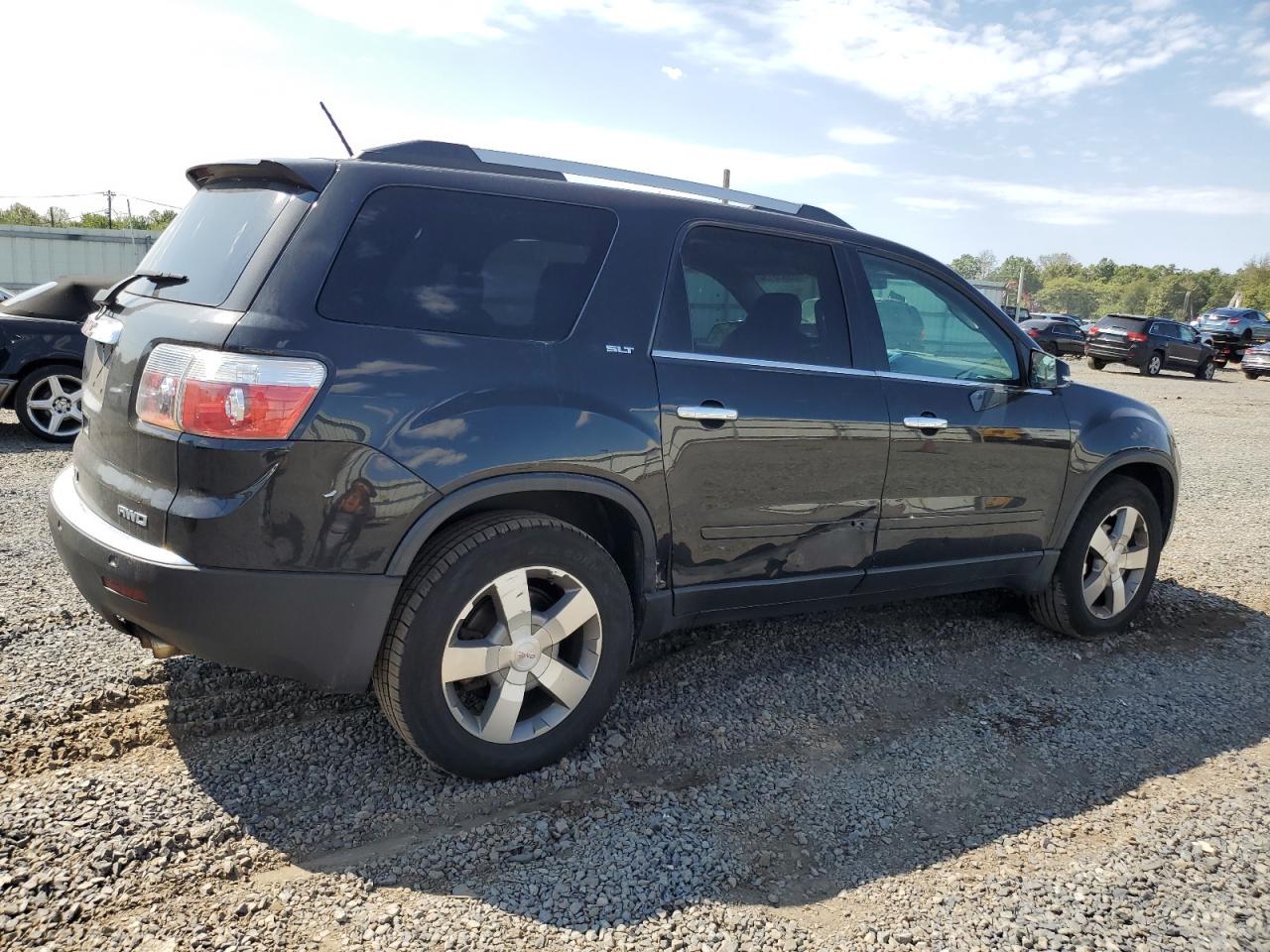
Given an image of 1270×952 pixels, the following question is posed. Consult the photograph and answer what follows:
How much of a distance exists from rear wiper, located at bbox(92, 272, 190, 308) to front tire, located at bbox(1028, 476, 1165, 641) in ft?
12.8

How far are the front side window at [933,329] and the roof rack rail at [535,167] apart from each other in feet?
1.44

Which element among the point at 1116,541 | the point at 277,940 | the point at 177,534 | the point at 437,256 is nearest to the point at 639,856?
the point at 277,940

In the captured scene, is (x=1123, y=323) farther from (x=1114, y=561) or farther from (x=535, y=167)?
(x=535, y=167)

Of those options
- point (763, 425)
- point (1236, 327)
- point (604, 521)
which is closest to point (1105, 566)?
point (763, 425)

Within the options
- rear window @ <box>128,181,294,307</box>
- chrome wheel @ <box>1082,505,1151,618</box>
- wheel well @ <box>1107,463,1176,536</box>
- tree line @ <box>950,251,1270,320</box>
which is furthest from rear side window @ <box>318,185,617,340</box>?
tree line @ <box>950,251,1270,320</box>

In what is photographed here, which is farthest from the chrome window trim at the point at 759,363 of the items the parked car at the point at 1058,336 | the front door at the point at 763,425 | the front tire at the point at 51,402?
the parked car at the point at 1058,336

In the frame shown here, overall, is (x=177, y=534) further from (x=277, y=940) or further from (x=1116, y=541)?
(x=1116, y=541)

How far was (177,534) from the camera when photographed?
2619mm

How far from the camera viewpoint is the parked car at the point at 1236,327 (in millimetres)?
32750

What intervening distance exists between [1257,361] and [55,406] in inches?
1203

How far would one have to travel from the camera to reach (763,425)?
11.3ft

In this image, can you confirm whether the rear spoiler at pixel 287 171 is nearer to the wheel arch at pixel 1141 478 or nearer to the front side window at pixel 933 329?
the front side window at pixel 933 329

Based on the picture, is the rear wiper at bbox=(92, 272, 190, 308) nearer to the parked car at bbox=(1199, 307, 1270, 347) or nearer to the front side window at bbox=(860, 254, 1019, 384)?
the front side window at bbox=(860, 254, 1019, 384)

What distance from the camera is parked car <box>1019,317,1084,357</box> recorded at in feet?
104
